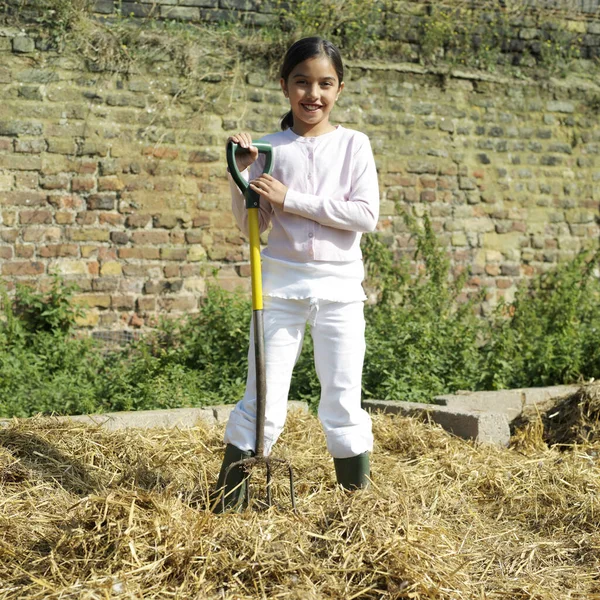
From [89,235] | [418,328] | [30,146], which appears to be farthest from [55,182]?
[418,328]

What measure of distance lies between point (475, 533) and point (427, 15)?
5.59 m

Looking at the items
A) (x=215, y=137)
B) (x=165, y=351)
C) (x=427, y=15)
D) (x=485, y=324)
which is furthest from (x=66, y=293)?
(x=427, y=15)

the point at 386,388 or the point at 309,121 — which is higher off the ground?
the point at 309,121

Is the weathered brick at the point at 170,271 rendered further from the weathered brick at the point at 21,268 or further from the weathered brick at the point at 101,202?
the weathered brick at the point at 21,268

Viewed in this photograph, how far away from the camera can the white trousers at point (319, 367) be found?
10.6 feet

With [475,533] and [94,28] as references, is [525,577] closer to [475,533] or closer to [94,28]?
[475,533]

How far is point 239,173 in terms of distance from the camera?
3.18 meters

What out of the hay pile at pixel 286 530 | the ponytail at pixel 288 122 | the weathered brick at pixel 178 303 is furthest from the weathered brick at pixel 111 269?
the ponytail at pixel 288 122

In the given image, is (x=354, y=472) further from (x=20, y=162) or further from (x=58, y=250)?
(x=20, y=162)

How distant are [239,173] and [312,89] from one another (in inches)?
15.8

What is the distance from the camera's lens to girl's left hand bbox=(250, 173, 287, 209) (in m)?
3.14

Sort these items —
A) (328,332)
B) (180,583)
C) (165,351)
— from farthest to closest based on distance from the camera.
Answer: (165,351) < (328,332) < (180,583)

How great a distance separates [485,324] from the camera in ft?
24.6

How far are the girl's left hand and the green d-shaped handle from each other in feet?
0.10
